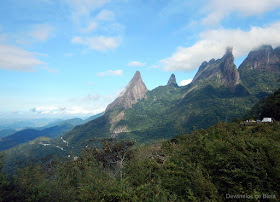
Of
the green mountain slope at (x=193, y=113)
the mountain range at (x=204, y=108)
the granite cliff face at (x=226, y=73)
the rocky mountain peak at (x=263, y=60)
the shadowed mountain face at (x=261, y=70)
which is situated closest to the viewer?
the green mountain slope at (x=193, y=113)

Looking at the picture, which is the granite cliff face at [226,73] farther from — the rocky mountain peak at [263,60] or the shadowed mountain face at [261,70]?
the rocky mountain peak at [263,60]

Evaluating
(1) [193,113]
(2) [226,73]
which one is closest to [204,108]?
(1) [193,113]

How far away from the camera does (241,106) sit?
334ft

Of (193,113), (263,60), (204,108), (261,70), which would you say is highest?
Result: (263,60)

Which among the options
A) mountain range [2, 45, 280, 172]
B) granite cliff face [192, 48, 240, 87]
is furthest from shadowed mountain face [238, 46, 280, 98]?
granite cliff face [192, 48, 240, 87]

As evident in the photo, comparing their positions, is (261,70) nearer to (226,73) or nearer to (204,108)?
(226,73)

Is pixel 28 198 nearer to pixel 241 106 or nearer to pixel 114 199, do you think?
pixel 114 199

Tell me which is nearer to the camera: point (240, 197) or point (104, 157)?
point (240, 197)

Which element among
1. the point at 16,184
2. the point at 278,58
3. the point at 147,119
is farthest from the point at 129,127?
the point at 278,58

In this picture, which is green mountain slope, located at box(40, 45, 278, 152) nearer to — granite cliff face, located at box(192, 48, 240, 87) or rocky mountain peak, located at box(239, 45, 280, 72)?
granite cliff face, located at box(192, 48, 240, 87)

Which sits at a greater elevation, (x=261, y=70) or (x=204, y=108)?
(x=261, y=70)

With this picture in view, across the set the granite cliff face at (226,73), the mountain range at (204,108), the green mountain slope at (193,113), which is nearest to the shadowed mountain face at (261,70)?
the mountain range at (204,108)

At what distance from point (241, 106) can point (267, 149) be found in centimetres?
11349

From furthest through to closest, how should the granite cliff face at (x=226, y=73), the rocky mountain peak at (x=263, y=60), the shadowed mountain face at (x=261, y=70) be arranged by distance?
the rocky mountain peak at (x=263, y=60) → the granite cliff face at (x=226, y=73) → the shadowed mountain face at (x=261, y=70)
